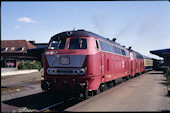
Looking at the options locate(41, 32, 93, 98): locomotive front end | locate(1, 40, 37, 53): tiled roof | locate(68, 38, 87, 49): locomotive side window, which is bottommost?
locate(41, 32, 93, 98): locomotive front end

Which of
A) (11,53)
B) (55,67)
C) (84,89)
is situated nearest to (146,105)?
(84,89)

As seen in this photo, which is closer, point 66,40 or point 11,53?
point 66,40

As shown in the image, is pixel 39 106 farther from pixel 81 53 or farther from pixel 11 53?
pixel 11 53

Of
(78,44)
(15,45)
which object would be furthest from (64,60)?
(15,45)

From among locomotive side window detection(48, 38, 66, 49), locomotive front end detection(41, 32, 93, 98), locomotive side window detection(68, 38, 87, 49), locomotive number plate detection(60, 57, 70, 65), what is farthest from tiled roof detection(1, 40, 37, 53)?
locomotive number plate detection(60, 57, 70, 65)

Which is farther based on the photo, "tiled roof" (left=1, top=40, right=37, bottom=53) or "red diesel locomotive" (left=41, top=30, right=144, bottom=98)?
"tiled roof" (left=1, top=40, right=37, bottom=53)

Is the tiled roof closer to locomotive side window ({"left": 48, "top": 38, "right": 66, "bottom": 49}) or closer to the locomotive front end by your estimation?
locomotive side window ({"left": 48, "top": 38, "right": 66, "bottom": 49})

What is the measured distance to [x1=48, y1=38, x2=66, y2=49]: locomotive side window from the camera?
979 cm

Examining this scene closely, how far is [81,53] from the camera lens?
9.02m

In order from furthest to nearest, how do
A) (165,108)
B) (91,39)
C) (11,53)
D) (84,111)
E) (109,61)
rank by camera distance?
(11,53), (109,61), (91,39), (165,108), (84,111)

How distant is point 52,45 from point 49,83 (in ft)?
7.16

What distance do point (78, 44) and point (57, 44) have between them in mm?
1291

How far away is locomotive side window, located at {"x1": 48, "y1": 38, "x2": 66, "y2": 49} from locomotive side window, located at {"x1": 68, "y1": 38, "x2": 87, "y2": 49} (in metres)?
0.44

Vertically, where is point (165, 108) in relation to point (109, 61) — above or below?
below
